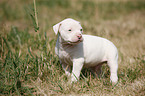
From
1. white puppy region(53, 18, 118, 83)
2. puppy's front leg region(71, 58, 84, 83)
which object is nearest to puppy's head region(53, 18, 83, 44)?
white puppy region(53, 18, 118, 83)

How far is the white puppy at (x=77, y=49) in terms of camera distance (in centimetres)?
238

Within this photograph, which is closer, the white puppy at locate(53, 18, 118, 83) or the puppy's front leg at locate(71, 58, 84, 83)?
the white puppy at locate(53, 18, 118, 83)

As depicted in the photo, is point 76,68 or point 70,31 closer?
point 70,31

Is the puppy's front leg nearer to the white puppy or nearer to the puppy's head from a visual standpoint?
the white puppy

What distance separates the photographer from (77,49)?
8.37 feet

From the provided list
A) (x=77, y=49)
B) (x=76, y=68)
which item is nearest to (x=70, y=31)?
(x=77, y=49)

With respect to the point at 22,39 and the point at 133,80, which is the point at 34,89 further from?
the point at 22,39

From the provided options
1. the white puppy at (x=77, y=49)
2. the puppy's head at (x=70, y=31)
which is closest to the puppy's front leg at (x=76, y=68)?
the white puppy at (x=77, y=49)

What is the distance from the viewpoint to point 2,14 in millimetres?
6766

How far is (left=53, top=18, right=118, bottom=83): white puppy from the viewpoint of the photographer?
238 cm

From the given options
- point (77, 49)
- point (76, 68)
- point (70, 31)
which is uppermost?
point (70, 31)

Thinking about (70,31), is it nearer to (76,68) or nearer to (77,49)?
(77,49)

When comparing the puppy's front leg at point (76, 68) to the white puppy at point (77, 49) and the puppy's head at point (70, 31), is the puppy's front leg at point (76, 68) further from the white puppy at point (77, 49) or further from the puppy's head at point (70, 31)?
the puppy's head at point (70, 31)

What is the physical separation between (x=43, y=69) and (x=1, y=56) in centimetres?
93
